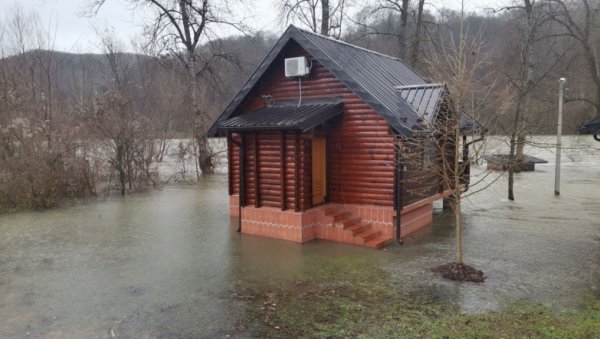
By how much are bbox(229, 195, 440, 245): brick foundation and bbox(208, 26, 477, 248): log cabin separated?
0.07 ft

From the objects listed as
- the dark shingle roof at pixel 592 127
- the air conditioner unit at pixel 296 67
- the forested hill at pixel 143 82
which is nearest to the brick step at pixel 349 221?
the air conditioner unit at pixel 296 67

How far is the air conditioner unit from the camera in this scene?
10414mm

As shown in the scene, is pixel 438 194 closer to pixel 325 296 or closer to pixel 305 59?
pixel 305 59

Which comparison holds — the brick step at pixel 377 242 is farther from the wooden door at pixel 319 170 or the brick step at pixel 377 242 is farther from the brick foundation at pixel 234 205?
the brick foundation at pixel 234 205

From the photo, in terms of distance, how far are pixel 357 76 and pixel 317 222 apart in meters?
3.50

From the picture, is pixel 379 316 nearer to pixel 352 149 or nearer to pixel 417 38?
pixel 352 149

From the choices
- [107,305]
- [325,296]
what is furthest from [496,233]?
Result: [107,305]

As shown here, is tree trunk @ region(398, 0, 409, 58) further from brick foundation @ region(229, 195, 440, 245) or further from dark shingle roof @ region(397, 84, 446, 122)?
brick foundation @ region(229, 195, 440, 245)

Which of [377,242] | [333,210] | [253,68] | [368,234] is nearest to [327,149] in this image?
[333,210]

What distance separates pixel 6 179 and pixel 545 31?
27514 mm

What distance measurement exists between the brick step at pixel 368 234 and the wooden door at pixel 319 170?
4.36 feet

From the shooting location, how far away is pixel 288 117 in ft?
32.2

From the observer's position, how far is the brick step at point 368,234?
964 centimetres

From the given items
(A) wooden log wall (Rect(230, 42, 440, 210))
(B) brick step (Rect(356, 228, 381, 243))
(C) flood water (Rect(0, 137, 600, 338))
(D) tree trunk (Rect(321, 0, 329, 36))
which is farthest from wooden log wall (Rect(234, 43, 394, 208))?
(D) tree trunk (Rect(321, 0, 329, 36))
